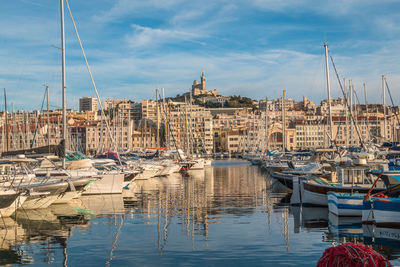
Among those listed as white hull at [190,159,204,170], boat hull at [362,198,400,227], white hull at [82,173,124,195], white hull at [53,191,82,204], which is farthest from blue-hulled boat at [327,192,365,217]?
white hull at [190,159,204,170]

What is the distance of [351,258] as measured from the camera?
7215 millimetres

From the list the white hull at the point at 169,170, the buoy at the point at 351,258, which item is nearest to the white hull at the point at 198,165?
the white hull at the point at 169,170

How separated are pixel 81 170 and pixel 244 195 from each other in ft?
32.3

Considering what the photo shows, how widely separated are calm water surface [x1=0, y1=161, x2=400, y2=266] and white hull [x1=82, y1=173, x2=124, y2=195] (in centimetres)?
445

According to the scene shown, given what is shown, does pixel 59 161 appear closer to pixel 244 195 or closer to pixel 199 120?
pixel 244 195

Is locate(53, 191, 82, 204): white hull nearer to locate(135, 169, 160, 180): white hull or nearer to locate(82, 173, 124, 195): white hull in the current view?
locate(82, 173, 124, 195): white hull

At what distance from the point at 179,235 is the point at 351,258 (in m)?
10.8

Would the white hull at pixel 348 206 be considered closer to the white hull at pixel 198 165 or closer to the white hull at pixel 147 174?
the white hull at pixel 147 174

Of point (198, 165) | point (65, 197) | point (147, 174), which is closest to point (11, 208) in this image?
point (65, 197)

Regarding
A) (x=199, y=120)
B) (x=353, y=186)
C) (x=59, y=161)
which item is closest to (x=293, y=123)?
(x=199, y=120)

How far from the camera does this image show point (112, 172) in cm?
3297

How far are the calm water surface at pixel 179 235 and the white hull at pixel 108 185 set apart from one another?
4446 millimetres

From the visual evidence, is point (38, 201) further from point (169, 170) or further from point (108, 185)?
point (169, 170)

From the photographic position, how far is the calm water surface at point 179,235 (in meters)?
14.0
